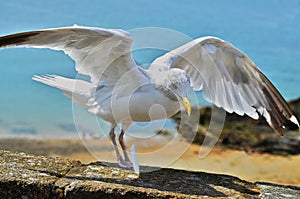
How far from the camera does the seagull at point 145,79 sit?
3010 millimetres

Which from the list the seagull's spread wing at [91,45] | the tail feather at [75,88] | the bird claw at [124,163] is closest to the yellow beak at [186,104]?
the seagull's spread wing at [91,45]

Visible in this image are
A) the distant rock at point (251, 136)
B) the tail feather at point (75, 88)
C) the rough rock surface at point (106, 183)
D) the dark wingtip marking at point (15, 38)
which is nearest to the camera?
the rough rock surface at point (106, 183)

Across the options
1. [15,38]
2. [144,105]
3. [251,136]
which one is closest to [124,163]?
[144,105]

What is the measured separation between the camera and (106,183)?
2.68 m

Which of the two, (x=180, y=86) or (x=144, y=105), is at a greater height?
(x=180, y=86)

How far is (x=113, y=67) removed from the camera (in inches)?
131

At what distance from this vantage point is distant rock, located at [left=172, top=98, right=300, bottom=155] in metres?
8.94

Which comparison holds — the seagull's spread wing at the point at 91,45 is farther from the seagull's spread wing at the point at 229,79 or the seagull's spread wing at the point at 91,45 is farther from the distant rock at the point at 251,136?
the distant rock at the point at 251,136

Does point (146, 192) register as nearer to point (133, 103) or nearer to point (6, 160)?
point (133, 103)

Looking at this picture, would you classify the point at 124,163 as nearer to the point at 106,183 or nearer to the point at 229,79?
the point at 106,183

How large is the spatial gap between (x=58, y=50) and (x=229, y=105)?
1551 millimetres

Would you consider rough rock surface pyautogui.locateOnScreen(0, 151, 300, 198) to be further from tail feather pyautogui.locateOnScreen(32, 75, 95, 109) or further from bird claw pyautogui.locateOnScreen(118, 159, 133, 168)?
tail feather pyautogui.locateOnScreen(32, 75, 95, 109)

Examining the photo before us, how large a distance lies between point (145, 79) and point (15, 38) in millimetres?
949

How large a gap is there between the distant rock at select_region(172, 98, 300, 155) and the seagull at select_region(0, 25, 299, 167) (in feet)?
15.3
